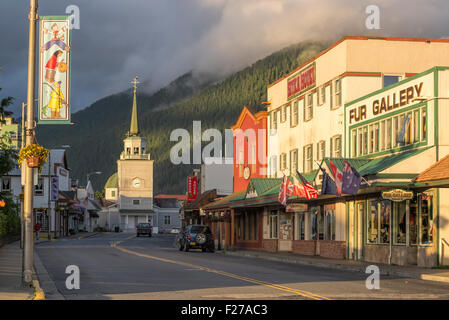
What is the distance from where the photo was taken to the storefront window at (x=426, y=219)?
98.2 ft

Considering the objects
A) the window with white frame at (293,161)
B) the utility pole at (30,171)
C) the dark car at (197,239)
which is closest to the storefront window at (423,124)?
the window with white frame at (293,161)

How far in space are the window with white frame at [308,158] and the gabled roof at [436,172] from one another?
16598mm

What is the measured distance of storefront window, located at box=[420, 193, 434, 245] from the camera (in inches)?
1178

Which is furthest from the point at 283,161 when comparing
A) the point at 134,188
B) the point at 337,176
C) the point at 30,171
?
the point at 134,188

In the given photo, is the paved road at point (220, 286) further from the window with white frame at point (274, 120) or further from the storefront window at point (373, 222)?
the window with white frame at point (274, 120)

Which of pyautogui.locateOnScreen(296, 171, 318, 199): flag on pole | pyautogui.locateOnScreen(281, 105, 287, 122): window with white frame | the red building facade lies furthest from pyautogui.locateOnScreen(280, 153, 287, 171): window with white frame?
pyautogui.locateOnScreen(296, 171, 318, 199): flag on pole

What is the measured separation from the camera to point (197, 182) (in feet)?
314

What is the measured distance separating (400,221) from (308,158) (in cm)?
1461

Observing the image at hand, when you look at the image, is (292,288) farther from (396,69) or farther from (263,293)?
(396,69)

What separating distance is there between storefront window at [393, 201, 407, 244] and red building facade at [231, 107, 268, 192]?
23.5 metres

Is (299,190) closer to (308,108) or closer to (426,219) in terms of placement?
(426,219)
